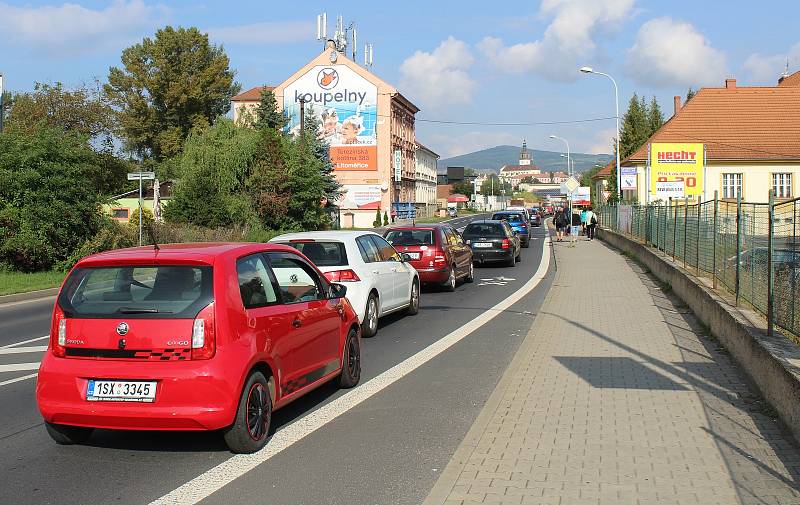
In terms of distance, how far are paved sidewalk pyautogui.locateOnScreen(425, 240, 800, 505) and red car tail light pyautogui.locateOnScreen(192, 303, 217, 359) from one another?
1.82 m

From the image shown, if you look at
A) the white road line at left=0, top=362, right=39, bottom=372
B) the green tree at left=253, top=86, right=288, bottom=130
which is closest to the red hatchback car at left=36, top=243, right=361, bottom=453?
the white road line at left=0, top=362, right=39, bottom=372

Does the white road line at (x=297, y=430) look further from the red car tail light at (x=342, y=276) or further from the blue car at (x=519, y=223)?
the blue car at (x=519, y=223)

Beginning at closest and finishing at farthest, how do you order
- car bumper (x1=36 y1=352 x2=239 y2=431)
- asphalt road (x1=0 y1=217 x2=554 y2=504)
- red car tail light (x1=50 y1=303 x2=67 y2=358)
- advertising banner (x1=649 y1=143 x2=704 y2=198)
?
asphalt road (x1=0 y1=217 x2=554 y2=504) → car bumper (x1=36 y1=352 x2=239 y2=431) → red car tail light (x1=50 y1=303 x2=67 y2=358) → advertising banner (x1=649 y1=143 x2=704 y2=198)

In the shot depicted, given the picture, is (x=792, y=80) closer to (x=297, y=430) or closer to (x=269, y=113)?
(x=269, y=113)

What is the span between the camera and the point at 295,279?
24.1ft

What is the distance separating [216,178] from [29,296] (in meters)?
24.8

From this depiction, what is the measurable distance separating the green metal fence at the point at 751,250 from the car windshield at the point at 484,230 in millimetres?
8591

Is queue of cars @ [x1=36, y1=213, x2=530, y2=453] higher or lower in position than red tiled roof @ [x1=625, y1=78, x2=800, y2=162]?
lower

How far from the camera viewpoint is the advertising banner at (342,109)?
252 feet

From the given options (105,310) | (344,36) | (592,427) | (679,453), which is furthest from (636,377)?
(344,36)

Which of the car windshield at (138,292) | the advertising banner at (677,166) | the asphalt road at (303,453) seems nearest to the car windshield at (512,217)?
the advertising banner at (677,166)

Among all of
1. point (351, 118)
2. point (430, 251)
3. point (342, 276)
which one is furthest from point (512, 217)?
point (351, 118)

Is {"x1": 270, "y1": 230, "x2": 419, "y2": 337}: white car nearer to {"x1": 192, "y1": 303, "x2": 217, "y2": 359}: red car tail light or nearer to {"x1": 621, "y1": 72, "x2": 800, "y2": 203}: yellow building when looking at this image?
{"x1": 192, "y1": 303, "x2": 217, "y2": 359}: red car tail light

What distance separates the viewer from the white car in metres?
11.8
